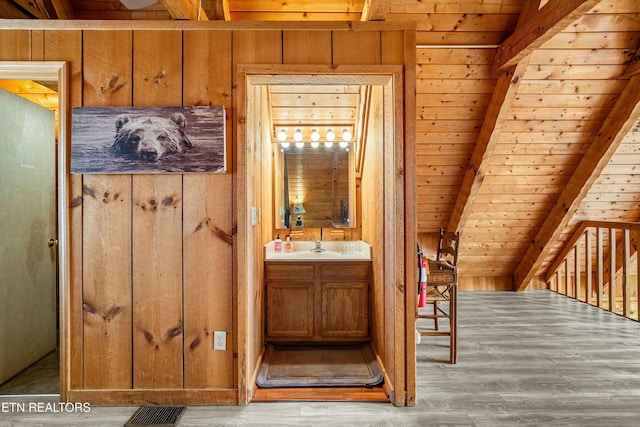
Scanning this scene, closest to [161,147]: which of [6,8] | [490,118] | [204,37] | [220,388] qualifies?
[204,37]

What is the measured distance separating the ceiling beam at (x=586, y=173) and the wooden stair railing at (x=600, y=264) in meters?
0.38

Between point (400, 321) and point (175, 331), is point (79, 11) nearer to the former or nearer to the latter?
point (175, 331)

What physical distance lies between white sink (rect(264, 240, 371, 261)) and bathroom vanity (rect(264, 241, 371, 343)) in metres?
0.02

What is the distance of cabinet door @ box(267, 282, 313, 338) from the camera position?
314 cm

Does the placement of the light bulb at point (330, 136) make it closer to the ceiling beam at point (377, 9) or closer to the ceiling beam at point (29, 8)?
the ceiling beam at point (377, 9)

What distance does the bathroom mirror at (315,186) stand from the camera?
368 cm

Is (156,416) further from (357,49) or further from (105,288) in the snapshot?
(357,49)

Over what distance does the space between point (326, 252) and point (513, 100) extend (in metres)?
2.22

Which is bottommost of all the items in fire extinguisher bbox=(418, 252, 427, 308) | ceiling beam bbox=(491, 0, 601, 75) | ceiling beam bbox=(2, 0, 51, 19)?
fire extinguisher bbox=(418, 252, 427, 308)

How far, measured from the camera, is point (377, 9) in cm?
215

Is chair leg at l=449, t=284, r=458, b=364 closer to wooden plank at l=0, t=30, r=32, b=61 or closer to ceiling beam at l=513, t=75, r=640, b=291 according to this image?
ceiling beam at l=513, t=75, r=640, b=291

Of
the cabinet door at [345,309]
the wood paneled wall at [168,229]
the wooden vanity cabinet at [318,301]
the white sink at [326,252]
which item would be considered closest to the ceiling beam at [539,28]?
the wood paneled wall at [168,229]

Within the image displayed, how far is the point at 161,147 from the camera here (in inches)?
84.7

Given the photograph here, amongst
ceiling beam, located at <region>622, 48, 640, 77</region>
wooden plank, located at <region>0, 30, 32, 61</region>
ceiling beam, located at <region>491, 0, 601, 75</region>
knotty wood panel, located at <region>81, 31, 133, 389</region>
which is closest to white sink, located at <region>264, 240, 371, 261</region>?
knotty wood panel, located at <region>81, 31, 133, 389</region>
